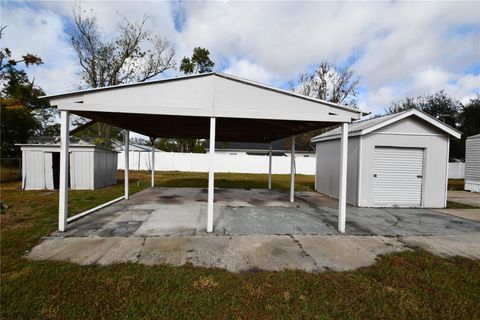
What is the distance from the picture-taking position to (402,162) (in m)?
8.30

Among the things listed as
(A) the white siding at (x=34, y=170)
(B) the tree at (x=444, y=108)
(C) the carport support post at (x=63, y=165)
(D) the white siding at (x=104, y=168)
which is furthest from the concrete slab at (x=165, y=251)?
(B) the tree at (x=444, y=108)

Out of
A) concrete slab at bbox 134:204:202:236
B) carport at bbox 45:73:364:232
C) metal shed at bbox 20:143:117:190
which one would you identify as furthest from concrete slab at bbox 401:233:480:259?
metal shed at bbox 20:143:117:190

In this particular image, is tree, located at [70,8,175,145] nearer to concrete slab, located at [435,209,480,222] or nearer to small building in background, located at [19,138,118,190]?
small building in background, located at [19,138,118,190]

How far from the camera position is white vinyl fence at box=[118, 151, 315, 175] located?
79.7ft

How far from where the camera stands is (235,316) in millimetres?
2523

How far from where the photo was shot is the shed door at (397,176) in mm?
8242

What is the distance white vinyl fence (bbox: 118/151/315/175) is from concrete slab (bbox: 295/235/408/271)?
65.2ft

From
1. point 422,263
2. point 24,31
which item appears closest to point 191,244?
point 422,263

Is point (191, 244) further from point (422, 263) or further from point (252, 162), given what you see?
point (252, 162)

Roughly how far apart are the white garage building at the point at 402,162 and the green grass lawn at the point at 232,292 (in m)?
4.49

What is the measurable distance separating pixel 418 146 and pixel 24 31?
1554 centimetres

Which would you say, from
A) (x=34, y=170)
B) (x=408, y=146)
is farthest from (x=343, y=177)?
(x=34, y=170)

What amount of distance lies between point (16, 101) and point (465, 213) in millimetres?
21725

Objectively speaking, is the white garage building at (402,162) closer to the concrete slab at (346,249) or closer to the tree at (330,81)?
the concrete slab at (346,249)
